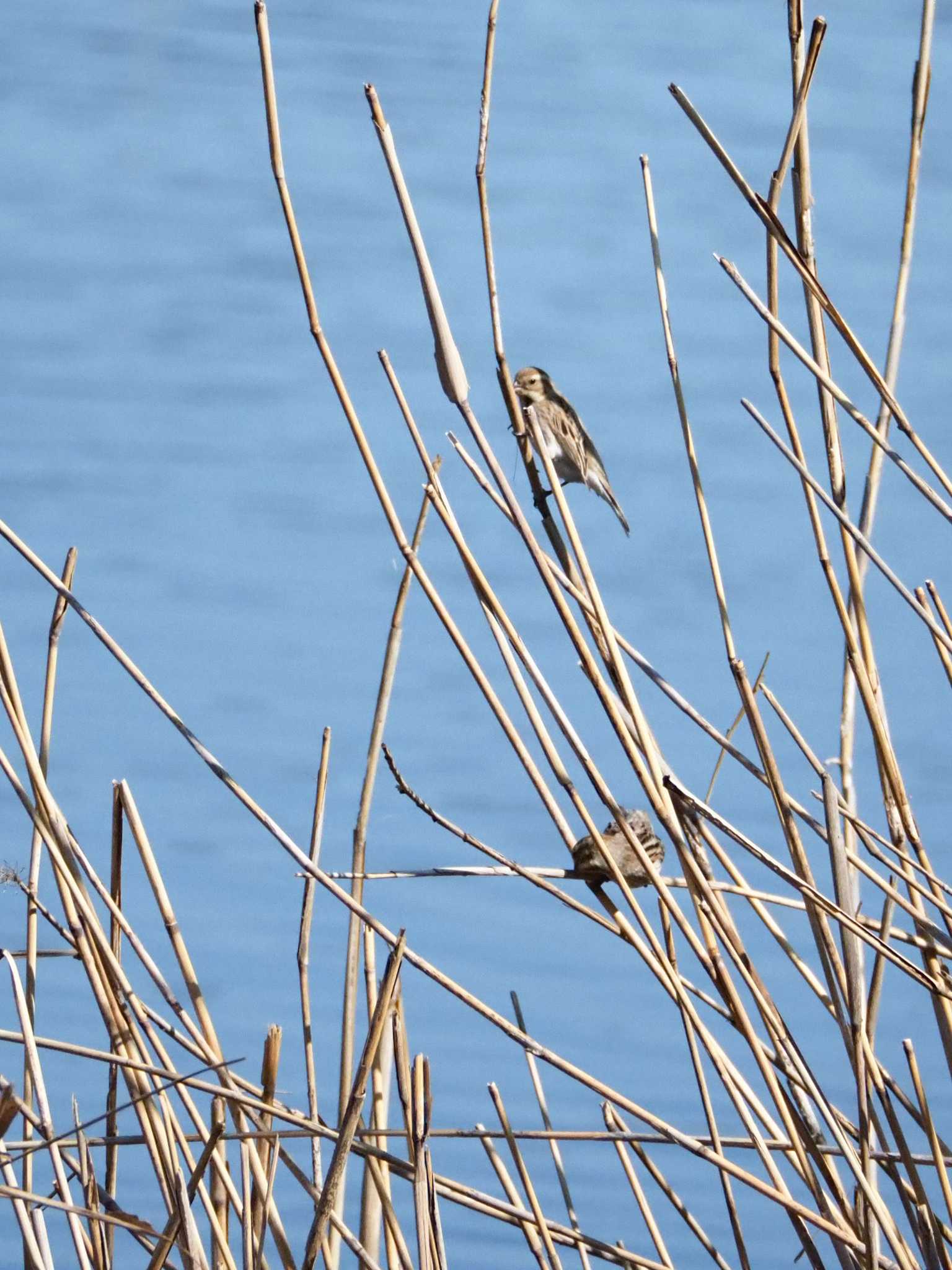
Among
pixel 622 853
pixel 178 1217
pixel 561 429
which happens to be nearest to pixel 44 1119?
pixel 178 1217

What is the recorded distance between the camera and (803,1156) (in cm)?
80

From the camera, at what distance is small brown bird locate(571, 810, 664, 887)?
93 cm

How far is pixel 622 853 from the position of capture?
1083 millimetres

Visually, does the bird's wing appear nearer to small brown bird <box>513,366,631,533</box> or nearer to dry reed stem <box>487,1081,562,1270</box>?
small brown bird <box>513,366,631,533</box>

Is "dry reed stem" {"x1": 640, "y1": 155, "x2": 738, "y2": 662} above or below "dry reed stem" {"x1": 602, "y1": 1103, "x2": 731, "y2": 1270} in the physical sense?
above

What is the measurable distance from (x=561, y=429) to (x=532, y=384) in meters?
0.10

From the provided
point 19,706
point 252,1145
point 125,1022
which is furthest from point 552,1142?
point 19,706

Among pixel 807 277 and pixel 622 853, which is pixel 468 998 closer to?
pixel 622 853

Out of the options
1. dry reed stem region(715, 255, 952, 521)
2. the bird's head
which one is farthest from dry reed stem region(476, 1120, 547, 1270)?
the bird's head

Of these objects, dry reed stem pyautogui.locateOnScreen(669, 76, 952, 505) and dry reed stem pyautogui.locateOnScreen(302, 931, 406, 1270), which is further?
dry reed stem pyautogui.locateOnScreen(669, 76, 952, 505)

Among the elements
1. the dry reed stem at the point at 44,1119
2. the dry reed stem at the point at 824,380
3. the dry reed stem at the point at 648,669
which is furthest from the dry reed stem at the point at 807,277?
the dry reed stem at the point at 44,1119

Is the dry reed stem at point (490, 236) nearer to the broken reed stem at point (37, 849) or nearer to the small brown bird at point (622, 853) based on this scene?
the small brown bird at point (622, 853)

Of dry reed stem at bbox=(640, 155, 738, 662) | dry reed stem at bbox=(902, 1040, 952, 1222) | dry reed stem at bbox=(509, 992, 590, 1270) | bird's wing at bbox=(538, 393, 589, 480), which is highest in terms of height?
dry reed stem at bbox=(640, 155, 738, 662)

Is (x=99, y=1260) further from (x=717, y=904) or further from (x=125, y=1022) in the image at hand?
(x=717, y=904)
